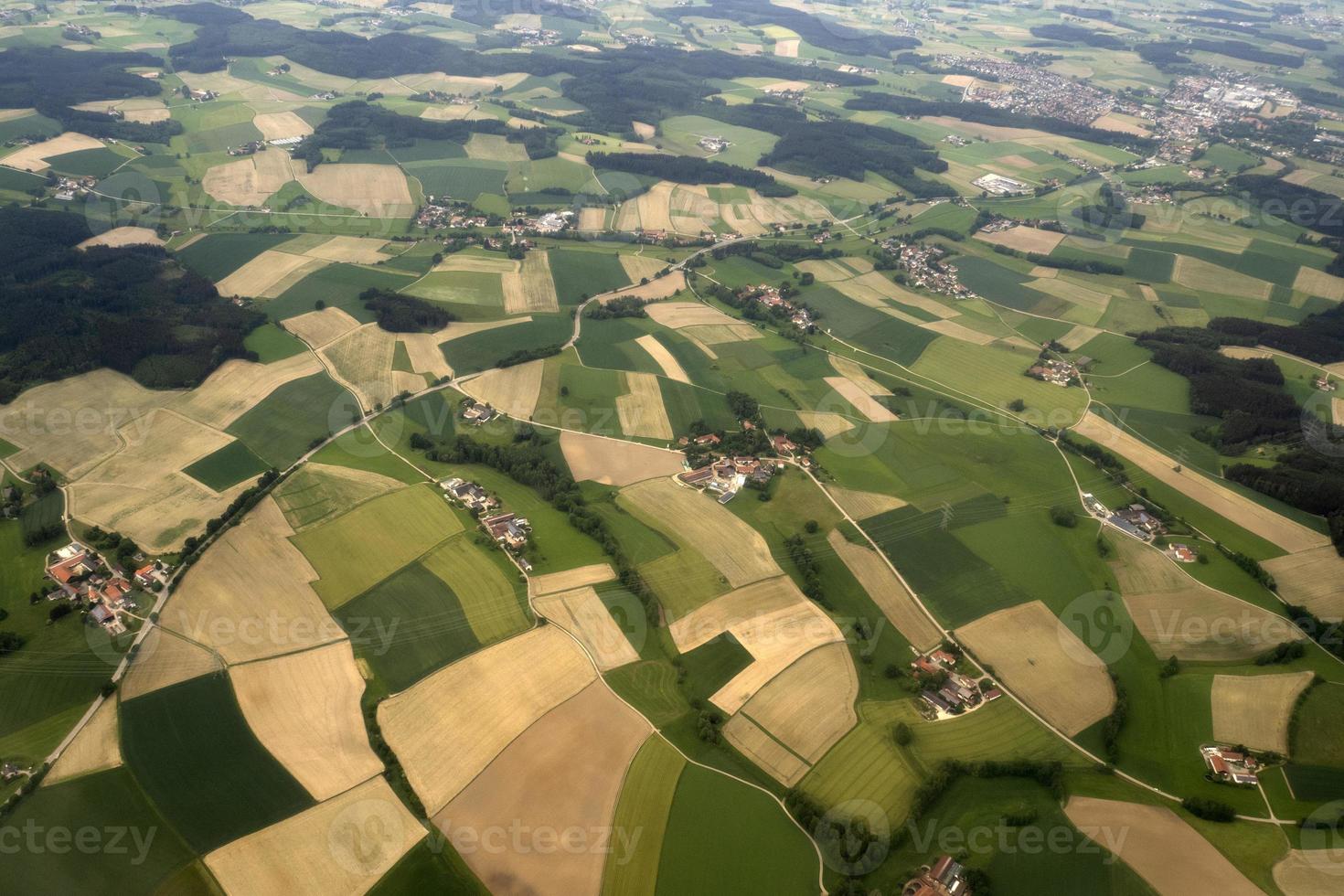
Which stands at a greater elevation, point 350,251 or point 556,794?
point 350,251

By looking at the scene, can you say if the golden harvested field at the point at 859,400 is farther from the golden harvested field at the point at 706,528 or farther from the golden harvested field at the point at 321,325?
the golden harvested field at the point at 321,325

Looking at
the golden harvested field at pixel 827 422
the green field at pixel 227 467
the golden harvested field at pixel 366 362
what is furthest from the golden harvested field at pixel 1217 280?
the green field at pixel 227 467

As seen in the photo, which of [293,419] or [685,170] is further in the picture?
[685,170]

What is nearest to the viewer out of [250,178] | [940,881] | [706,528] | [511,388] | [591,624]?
[940,881]

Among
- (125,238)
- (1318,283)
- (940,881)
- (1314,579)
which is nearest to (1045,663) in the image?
(940,881)

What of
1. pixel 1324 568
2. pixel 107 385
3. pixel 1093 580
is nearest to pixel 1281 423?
pixel 1324 568

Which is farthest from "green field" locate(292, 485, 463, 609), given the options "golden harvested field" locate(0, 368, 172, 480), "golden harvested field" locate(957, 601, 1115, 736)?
"golden harvested field" locate(957, 601, 1115, 736)

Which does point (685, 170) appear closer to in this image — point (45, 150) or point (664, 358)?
point (664, 358)
